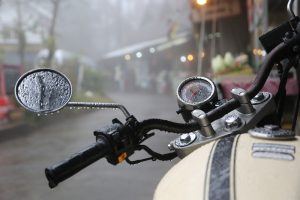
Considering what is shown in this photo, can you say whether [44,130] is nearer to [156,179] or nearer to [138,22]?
[156,179]

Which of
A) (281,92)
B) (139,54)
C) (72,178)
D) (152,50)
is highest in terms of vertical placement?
(281,92)

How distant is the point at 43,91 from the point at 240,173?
870 millimetres

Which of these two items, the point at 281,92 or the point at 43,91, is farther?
the point at 281,92

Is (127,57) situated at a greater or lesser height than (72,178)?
lesser

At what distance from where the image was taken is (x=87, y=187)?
6676mm

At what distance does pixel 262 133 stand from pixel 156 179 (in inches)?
223

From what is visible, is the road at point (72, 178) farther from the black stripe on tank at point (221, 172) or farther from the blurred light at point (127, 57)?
the blurred light at point (127, 57)

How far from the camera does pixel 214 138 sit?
63.9 inches

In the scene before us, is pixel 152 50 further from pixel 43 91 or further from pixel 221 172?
pixel 221 172

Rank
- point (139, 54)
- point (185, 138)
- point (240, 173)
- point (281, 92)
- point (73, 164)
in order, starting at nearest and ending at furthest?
point (240, 173)
point (73, 164)
point (185, 138)
point (281, 92)
point (139, 54)

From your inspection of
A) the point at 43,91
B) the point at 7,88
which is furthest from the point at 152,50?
the point at 43,91

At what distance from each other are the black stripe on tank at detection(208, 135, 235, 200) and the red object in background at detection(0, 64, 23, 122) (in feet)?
47.8

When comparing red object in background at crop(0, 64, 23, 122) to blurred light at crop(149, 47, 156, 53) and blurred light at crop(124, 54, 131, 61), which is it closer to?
blurred light at crop(149, 47, 156, 53)

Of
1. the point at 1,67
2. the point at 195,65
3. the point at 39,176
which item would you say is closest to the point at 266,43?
the point at 39,176
